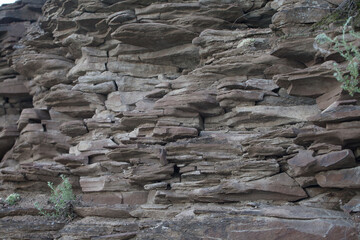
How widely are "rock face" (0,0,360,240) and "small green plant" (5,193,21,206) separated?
0.29m

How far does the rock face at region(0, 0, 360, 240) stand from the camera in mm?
8141

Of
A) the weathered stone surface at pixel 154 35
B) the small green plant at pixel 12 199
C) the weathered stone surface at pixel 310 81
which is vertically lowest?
the small green plant at pixel 12 199

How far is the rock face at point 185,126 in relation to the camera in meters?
8.14

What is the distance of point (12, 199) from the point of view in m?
12.6

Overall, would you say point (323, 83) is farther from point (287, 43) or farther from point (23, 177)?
point (23, 177)

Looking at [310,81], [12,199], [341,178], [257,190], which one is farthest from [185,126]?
[12,199]

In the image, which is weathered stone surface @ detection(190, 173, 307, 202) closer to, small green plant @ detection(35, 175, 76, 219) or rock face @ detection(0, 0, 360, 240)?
rock face @ detection(0, 0, 360, 240)

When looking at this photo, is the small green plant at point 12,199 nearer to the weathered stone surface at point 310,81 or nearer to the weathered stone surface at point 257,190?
the weathered stone surface at point 257,190

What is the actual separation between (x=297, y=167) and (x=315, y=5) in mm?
5192

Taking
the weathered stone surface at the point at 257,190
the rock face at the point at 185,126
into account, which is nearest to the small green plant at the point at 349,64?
the rock face at the point at 185,126

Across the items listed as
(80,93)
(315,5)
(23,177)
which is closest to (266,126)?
(315,5)

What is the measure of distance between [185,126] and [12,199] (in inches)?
241

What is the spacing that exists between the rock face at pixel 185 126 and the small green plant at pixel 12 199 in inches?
11.5

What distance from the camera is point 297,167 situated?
833 cm
